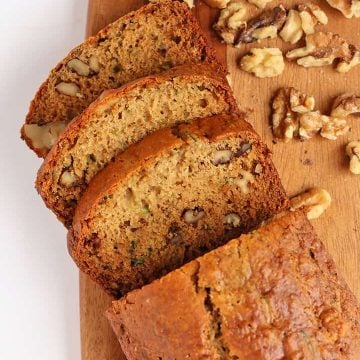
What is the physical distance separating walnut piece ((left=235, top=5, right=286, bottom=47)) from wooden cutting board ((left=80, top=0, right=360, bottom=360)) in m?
0.07

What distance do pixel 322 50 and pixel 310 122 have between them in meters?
0.40

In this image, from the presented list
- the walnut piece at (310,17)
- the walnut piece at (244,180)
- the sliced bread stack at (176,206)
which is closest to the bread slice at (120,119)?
the sliced bread stack at (176,206)

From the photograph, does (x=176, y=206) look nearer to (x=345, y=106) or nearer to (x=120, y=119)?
(x=120, y=119)

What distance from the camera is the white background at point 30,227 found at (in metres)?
4.37

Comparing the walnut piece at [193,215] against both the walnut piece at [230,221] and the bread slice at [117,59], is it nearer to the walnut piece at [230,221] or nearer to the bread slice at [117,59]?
the walnut piece at [230,221]

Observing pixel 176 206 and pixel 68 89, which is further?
pixel 68 89

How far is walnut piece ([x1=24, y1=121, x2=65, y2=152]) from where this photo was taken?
3898mm

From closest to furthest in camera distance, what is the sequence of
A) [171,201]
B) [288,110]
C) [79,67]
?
[171,201] < [79,67] < [288,110]

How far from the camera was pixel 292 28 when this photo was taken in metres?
4.25

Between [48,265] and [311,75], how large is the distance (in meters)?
1.78

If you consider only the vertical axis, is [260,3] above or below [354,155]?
above

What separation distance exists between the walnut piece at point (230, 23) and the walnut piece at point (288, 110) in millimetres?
398

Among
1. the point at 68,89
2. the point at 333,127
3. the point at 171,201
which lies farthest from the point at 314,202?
the point at 68,89

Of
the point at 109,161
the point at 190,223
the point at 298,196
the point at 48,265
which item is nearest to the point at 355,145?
the point at 298,196
